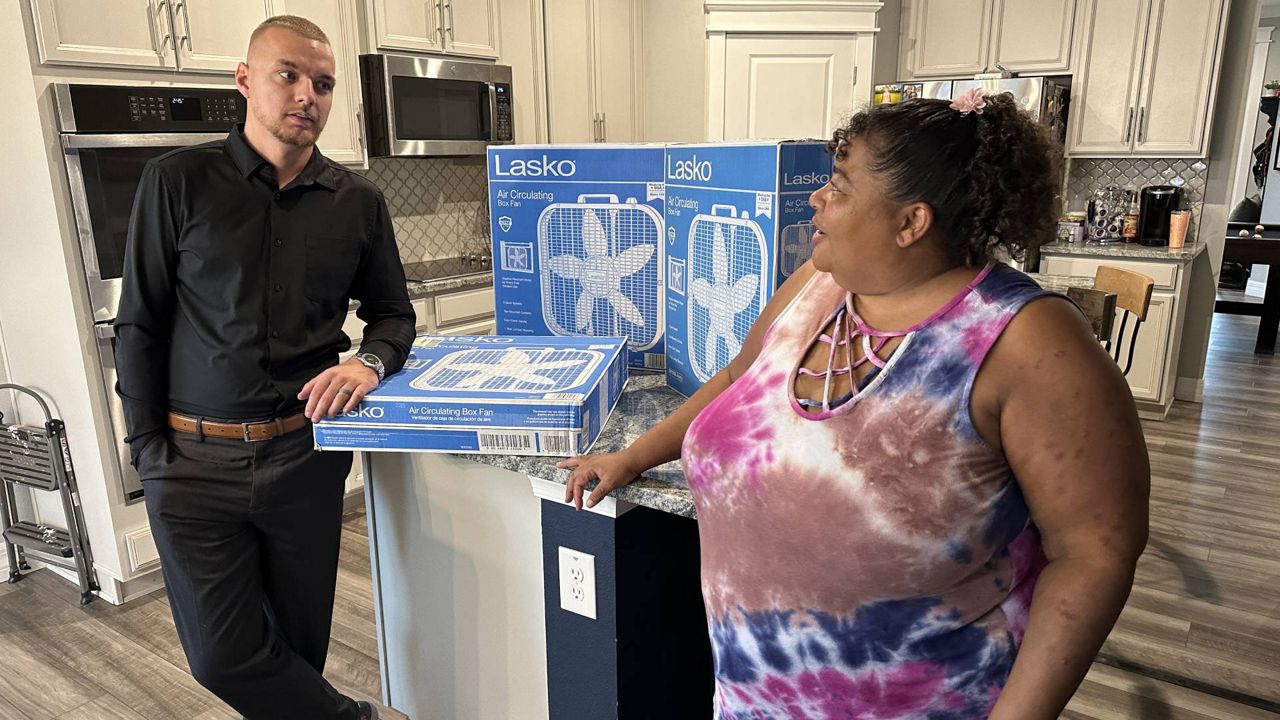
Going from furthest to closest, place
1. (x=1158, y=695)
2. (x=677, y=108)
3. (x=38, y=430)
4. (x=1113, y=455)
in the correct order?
(x=677, y=108) → (x=38, y=430) → (x=1158, y=695) → (x=1113, y=455)

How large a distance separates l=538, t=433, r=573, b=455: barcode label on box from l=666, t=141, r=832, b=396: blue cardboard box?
35cm

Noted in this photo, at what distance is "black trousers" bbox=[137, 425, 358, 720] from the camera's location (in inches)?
66.0

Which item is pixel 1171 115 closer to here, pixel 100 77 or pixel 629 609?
pixel 629 609

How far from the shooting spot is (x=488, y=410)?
134 cm

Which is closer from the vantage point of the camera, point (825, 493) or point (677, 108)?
point (825, 493)

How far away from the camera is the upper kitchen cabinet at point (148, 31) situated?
248 cm

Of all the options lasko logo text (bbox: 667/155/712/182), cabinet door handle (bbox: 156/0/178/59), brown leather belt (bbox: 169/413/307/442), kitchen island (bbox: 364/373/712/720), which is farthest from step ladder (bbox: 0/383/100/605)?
lasko logo text (bbox: 667/155/712/182)

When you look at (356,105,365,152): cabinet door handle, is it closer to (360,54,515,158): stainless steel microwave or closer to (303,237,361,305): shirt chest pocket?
(360,54,515,158): stainless steel microwave

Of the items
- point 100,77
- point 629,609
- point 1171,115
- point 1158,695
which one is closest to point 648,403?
point 629,609

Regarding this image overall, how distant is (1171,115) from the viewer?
15.2ft

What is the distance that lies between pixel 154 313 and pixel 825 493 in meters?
1.41

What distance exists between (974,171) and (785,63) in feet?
14.5

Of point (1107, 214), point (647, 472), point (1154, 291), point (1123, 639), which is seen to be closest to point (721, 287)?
point (647, 472)

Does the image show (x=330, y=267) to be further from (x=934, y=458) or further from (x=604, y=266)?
(x=934, y=458)
